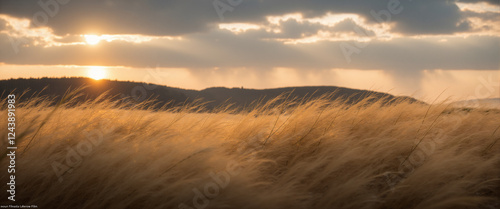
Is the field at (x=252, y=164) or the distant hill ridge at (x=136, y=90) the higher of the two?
the distant hill ridge at (x=136, y=90)

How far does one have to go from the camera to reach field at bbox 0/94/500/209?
2988 millimetres

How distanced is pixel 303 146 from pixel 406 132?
1.38 m

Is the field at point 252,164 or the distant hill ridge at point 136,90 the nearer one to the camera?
the field at point 252,164

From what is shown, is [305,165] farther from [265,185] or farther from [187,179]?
[187,179]

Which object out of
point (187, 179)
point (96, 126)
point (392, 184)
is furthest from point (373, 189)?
point (96, 126)

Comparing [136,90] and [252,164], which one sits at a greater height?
[136,90]

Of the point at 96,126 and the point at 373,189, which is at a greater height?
the point at 96,126

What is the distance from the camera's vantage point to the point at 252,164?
11.5 ft

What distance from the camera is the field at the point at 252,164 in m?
2.99

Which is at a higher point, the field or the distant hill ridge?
the distant hill ridge

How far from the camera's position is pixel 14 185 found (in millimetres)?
3172

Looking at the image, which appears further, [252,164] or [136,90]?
[136,90]

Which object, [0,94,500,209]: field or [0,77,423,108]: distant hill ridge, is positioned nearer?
[0,94,500,209]: field

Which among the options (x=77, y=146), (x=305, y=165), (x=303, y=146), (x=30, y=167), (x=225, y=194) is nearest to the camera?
(x=225, y=194)
